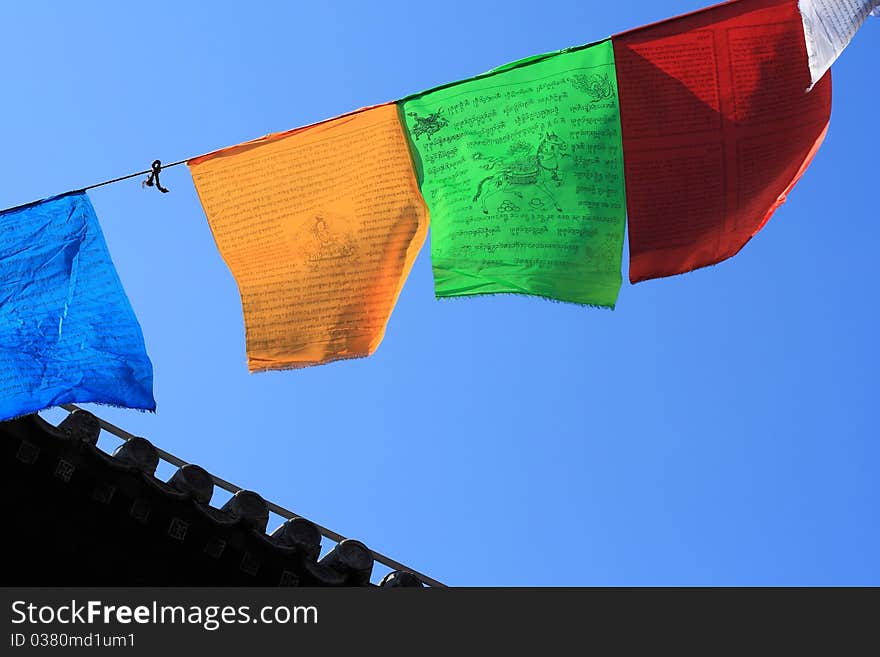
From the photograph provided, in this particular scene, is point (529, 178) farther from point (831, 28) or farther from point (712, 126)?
point (831, 28)

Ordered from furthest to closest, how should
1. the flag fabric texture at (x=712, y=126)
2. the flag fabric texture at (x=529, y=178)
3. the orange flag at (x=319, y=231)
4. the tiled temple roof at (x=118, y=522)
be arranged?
the tiled temple roof at (x=118, y=522)
the orange flag at (x=319, y=231)
the flag fabric texture at (x=712, y=126)
the flag fabric texture at (x=529, y=178)

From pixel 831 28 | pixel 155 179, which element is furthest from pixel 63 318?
pixel 831 28

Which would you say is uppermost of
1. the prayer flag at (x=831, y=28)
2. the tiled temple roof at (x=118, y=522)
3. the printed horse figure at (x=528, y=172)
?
the prayer flag at (x=831, y=28)

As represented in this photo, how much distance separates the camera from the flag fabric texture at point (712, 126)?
19.6ft

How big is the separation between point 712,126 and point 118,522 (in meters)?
4.32

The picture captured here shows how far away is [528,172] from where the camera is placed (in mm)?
5973

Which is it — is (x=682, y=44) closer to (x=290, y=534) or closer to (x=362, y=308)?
(x=362, y=308)

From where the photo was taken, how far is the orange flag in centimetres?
614

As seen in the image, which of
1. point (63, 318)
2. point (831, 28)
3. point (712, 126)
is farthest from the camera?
point (63, 318)

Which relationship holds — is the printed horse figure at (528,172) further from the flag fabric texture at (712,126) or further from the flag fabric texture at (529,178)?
the flag fabric texture at (712,126)

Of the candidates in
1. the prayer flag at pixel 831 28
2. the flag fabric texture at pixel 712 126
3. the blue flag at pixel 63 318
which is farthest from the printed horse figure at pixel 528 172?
the blue flag at pixel 63 318
